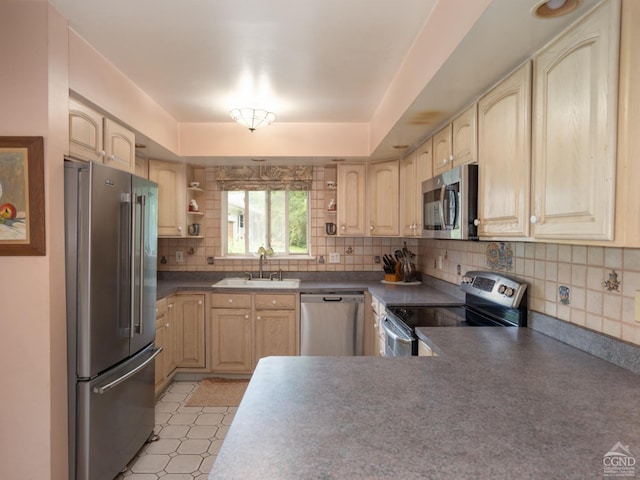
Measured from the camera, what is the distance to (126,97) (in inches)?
92.4

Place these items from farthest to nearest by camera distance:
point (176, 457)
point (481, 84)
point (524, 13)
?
point (176, 457), point (481, 84), point (524, 13)

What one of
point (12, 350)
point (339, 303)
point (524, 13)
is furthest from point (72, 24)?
point (339, 303)

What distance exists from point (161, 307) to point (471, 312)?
237cm

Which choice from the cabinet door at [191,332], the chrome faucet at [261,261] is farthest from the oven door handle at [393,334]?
the cabinet door at [191,332]

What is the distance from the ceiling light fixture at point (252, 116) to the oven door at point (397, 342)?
175cm

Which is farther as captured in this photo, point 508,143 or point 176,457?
point 176,457

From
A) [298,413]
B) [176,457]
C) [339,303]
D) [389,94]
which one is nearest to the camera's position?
[298,413]

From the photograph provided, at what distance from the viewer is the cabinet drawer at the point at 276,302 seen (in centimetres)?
338

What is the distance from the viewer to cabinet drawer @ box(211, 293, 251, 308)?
3.39 meters

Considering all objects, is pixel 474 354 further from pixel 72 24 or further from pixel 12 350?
pixel 72 24

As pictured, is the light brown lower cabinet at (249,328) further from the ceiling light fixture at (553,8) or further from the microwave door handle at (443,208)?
the ceiling light fixture at (553,8)

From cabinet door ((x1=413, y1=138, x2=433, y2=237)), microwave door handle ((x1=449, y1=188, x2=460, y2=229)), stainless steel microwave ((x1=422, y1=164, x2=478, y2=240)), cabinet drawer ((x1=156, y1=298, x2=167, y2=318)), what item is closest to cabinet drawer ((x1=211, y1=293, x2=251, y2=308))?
cabinet drawer ((x1=156, y1=298, x2=167, y2=318))

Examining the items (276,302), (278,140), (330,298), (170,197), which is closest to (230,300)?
(276,302)

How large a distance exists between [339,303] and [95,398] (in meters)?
2.05
